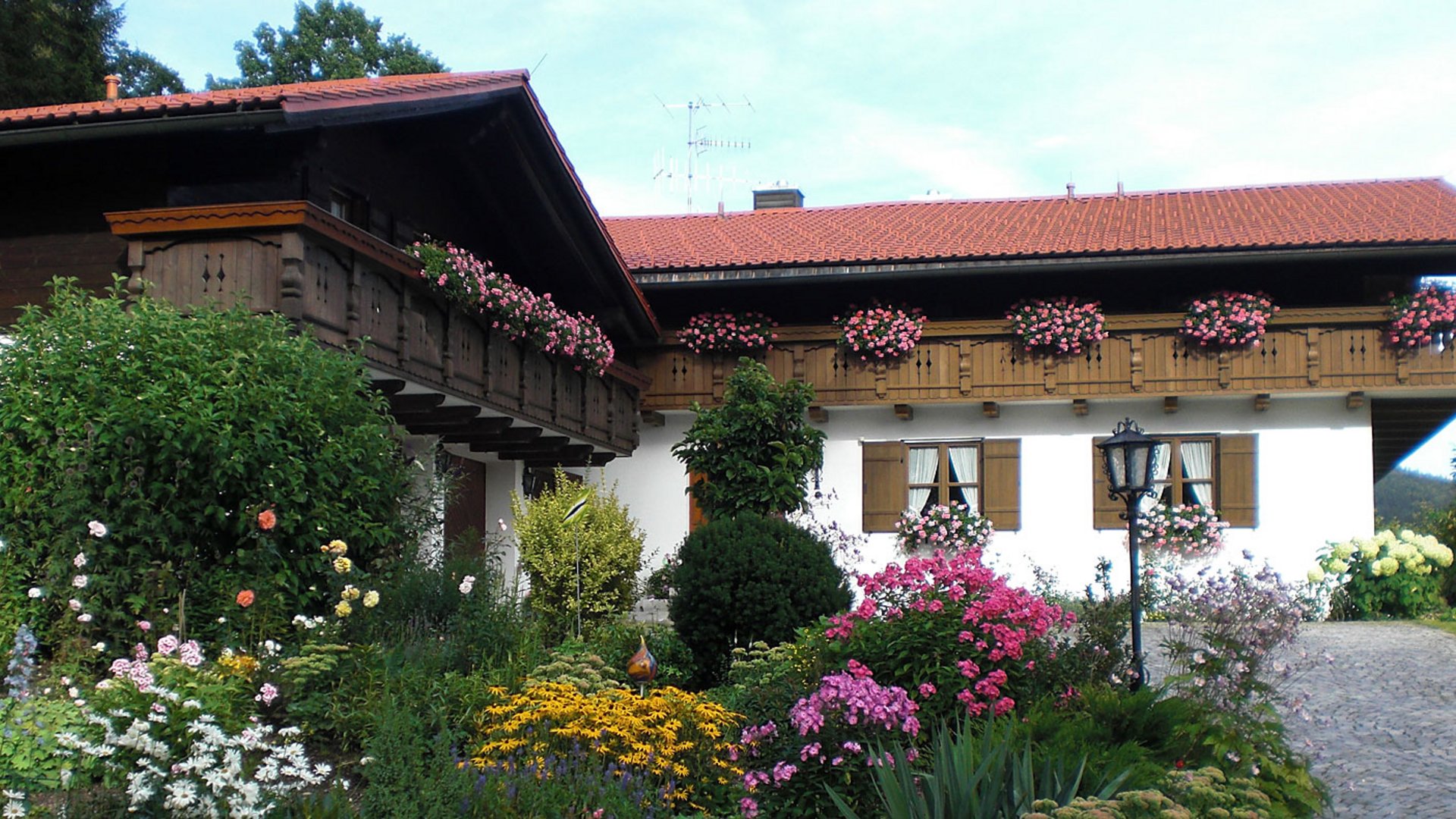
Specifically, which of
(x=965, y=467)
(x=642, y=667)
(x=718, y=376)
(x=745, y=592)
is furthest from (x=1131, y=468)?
(x=718, y=376)

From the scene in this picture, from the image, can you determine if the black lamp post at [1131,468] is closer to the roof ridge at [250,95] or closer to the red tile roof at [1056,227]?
the roof ridge at [250,95]

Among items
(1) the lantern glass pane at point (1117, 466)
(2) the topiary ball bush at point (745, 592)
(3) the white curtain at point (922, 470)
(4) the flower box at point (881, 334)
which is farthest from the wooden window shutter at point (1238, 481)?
(1) the lantern glass pane at point (1117, 466)

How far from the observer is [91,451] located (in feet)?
30.0

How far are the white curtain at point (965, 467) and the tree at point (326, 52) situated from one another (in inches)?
824

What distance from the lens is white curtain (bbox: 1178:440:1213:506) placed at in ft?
66.4

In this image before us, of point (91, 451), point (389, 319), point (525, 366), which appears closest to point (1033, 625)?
point (91, 451)

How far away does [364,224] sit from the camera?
15.4m

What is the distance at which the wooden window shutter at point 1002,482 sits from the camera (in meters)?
20.5

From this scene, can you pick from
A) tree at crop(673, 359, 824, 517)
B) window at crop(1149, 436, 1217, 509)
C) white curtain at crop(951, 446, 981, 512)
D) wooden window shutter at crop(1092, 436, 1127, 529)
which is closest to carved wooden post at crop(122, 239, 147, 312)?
tree at crop(673, 359, 824, 517)

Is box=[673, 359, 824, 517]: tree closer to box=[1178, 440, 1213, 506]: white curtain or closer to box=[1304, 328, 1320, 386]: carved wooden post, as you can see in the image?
box=[1178, 440, 1213, 506]: white curtain

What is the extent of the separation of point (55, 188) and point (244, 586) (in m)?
6.82

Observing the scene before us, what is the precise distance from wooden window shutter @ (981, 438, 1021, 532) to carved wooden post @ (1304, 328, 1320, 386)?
415cm

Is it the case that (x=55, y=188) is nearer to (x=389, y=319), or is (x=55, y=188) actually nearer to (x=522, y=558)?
(x=389, y=319)

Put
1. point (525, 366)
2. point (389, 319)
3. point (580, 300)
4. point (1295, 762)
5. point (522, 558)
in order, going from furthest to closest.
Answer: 1. point (580, 300)
2. point (525, 366)
3. point (522, 558)
4. point (389, 319)
5. point (1295, 762)
